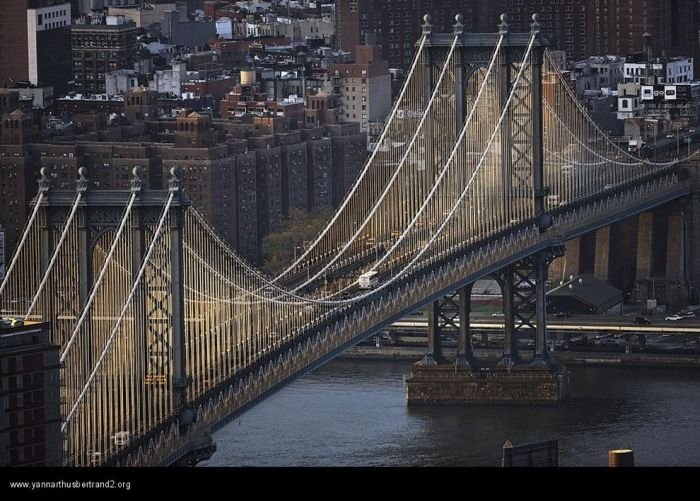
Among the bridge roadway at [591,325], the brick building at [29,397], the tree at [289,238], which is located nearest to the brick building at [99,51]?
the tree at [289,238]

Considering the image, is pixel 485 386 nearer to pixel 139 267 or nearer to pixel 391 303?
pixel 391 303

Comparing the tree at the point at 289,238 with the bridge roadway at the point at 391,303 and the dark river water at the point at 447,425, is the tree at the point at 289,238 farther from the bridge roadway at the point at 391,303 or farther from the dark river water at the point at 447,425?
the dark river water at the point at 447,425

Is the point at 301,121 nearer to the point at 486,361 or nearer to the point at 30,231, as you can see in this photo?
the point at 486,361

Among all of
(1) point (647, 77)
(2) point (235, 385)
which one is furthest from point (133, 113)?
(2) point (235, 385)

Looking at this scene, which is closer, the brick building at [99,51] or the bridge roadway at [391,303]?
the bridge roadway at [391,303]

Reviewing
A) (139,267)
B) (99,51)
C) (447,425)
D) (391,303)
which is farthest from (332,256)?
(99,51)

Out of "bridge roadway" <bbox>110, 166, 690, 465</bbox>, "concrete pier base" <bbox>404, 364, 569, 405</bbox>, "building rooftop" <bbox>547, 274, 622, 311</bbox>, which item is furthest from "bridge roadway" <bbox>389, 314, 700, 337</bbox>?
"concrete pier base" <bbox>404, 364, 569, 405</bbox>

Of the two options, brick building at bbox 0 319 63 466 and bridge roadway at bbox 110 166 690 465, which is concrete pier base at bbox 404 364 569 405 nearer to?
bridge roadway at bbox 110 166 690 465
